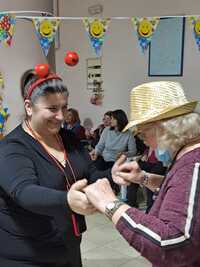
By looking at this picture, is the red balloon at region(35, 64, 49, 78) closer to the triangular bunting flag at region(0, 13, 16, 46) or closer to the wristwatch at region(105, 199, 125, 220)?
the wristwatch at region(105, 199, 125, 220)

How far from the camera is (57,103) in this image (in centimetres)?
129

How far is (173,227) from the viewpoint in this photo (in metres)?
0.83

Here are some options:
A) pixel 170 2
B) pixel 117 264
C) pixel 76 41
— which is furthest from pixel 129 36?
pixel 117 264

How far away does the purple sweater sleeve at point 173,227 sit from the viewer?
832mm

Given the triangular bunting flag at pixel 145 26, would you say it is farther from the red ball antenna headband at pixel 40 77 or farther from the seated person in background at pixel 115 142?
the red ball antenna headband at pixel 40 77

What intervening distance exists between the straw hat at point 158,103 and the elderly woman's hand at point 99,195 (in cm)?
25

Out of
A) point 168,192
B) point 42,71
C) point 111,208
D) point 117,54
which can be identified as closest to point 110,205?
point 111,208

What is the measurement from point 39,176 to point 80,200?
0.32m

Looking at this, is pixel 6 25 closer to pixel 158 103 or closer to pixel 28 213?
pixel 28 213

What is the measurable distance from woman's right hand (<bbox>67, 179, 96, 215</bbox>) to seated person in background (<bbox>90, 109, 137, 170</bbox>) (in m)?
3.08

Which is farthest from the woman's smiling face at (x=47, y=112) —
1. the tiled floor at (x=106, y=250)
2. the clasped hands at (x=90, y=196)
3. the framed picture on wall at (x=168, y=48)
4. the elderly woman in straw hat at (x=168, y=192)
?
the framed picture on wall at (x=168, y=48)

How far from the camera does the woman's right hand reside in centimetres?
92

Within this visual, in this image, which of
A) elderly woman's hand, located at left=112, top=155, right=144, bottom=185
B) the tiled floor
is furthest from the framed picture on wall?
elderly woman's hand, located at left=112, top=155, right=144, bottom=185

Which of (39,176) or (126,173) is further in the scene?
(126,173)
